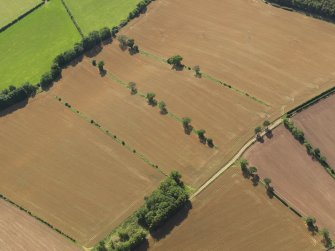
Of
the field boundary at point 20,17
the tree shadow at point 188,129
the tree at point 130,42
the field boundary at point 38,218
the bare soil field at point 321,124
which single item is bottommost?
the bare soil field at point 321,124

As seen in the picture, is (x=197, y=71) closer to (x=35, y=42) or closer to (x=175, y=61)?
(x=175, y=61)

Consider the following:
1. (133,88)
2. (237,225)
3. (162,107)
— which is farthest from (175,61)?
(237,225)

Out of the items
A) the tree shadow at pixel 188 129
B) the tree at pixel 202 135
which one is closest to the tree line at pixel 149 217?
the tree at pixel 202 135

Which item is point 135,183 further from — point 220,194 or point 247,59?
point 247,59

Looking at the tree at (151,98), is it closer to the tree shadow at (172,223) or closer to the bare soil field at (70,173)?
the bare soil field at (70,173)

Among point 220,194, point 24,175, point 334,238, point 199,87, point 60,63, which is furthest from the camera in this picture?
point 60,63

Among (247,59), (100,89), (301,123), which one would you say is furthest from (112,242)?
(247,59)

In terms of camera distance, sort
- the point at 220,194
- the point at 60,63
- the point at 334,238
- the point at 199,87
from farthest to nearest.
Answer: the point at 60,63, the point at 199,87, the point at 220,194, the point at 334,238
